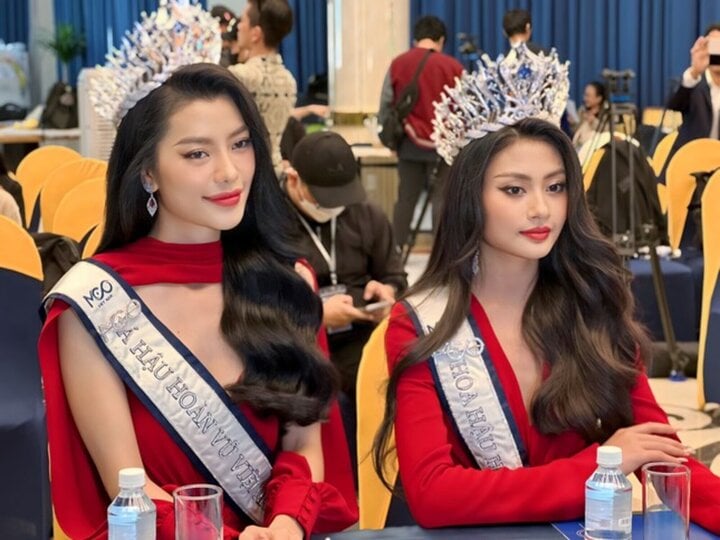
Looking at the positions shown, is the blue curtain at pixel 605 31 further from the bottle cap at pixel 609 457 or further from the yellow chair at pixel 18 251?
the bottle cap at pixel 609 457

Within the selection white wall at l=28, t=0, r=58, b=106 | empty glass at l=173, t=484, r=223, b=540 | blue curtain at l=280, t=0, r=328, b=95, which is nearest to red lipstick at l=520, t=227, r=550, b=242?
empty glass at l=173, t=484, r=223, b=540

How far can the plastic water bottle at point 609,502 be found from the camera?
65.7 inches

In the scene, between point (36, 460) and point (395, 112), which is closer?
point (36, 460)

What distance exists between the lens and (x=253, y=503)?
2016 mm

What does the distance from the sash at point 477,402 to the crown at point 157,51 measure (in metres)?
0.62

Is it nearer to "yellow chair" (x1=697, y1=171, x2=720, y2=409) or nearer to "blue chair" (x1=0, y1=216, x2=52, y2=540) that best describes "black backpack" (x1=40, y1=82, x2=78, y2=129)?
"yellow chair" (x1=697, y1=171, x2=720, y2=409)

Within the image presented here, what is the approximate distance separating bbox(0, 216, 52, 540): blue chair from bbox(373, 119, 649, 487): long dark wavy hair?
1180mm

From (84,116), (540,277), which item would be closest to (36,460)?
(540,277)

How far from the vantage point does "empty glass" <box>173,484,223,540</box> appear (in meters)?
1.61

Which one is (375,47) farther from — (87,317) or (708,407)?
(87,317)

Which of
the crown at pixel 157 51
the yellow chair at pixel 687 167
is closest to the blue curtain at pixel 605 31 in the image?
the yellow chair at pixel 687 167

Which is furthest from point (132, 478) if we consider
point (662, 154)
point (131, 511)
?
point (662, 154)

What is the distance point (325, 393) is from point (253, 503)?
197 millimetres

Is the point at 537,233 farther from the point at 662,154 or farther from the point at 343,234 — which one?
the point at 662,154
